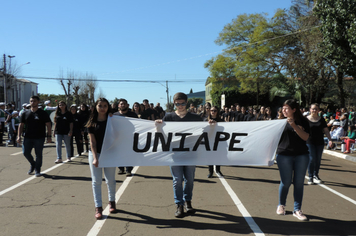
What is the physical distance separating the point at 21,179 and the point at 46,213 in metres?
3.23

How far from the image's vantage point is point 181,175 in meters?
5.26

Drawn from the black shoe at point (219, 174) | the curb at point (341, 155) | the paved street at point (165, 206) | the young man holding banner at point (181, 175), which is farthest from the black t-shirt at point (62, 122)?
the curb at point (341, 155)

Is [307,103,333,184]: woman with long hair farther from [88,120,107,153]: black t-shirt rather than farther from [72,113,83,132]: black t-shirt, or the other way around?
[72,113,83,132]: black t-shirt

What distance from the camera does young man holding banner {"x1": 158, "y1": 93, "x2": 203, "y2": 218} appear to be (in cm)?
518

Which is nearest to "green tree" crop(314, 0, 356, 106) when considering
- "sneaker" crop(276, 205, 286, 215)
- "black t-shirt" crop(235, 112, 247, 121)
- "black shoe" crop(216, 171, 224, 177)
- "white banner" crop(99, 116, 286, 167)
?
"black t-shirt" crop(235, 112, 247, 121)

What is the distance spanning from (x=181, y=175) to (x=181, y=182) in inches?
4.6

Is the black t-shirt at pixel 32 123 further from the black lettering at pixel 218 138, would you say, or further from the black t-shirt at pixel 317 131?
the black t-shirt at pixel 317 131

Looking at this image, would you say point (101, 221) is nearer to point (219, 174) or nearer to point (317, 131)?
point (219, 174)

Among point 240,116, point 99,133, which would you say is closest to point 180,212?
point 99,133

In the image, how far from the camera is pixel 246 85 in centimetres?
4381

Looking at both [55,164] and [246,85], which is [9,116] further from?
[246,85]

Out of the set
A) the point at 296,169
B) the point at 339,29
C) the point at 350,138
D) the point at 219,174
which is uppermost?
the point at 339,29

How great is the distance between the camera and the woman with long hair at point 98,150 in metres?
5.12

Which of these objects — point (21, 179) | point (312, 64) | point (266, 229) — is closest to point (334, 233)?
point (266, 229)
